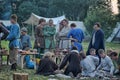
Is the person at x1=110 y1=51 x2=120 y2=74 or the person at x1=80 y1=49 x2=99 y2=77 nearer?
the person at x1=80 y1=49 x2=99 y2=77

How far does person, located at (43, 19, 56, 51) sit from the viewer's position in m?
13.4

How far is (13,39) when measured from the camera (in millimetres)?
11273

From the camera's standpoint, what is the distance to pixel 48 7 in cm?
6688

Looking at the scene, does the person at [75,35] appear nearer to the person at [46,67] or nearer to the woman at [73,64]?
the woman at [73,64]

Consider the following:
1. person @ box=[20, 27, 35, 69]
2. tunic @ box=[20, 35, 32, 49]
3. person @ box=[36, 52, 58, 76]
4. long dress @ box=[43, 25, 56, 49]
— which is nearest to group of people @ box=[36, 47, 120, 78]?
person @ box=[36, 52, 58, 76]

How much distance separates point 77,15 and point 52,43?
56700mm

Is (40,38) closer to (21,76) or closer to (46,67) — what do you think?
(46,67)

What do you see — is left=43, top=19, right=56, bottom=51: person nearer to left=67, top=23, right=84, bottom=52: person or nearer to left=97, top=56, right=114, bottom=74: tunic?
left=67, top=23, right=84, bottom=52: person

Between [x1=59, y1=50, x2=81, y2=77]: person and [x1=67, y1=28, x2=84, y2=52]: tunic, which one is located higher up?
[x1=67, y1=28, x2=84, y2=52]: tunic

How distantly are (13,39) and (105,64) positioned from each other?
2.98 meters

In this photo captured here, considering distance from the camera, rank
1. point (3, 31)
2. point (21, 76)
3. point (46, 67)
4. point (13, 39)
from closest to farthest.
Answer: point (21, 76)
point (3, 31)
point (46, 67)
point (13, 39)

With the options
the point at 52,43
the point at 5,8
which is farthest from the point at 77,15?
the point at 52,43

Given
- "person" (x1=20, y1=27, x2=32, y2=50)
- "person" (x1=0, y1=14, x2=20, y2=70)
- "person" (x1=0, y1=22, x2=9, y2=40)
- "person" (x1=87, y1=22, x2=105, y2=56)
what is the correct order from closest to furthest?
"person" (x1=0, y1=22, x2=9, y2=40) < "person" (x1=0, y1=14, x2=20, y2=70) < "person" (x1=87, y1=22, x2=105, y2=56) < "person" (x1=20, y1=27, x2=32, y2=50)

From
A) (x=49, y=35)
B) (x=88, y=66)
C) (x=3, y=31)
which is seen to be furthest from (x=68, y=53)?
(x=3, y=31)
